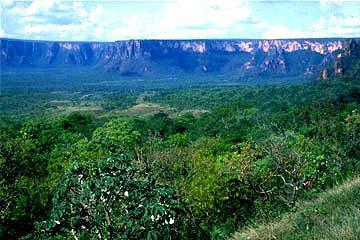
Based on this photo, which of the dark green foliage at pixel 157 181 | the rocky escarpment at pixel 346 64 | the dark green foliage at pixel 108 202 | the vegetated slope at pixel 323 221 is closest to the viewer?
the dark green foliage at pixel 108 202

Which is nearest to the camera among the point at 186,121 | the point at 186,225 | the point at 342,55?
the point at 186,225

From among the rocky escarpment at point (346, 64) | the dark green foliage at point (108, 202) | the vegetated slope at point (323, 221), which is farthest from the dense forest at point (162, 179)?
the rocky escarpment at point (346, 64)

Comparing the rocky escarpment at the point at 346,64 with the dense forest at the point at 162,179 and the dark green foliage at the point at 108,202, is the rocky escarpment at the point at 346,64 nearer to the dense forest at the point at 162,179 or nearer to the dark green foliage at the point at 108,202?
the dense forest at the point at 162,179

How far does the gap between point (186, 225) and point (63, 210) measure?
7461 millimetres

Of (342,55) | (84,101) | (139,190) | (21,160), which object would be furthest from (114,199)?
(342,55)

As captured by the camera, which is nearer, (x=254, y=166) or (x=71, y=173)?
(x=71, y=173)

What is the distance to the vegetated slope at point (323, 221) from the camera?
21.6ft

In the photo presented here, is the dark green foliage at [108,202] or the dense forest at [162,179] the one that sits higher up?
the dark green foliage at [108,202]

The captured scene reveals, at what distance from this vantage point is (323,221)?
24.6 feet

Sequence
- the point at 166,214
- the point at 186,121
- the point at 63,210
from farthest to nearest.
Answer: the point at 186,121 < the point at 63,210 < the point at 166,214

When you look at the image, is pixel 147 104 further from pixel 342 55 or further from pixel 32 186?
pixel 32 186

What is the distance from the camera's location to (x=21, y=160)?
76.1 ft

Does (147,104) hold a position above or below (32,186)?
below

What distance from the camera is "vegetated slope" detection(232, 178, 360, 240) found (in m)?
6.58
